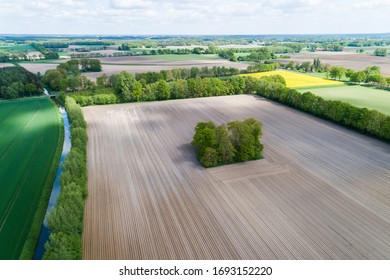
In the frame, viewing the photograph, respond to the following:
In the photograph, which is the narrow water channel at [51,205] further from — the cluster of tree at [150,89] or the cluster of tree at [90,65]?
the cluster of tree at [90,65]

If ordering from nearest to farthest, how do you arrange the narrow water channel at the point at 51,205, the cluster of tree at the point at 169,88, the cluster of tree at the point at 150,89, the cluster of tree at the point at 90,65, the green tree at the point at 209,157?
1. the narrow water channel at the point at 51,205
2. the green tree at the point at 209,157
3. the cluster of tree at the point at 150,89
4. the cluster of tree at the point at 169,88
5. the cluster of tree at the point at 90,65

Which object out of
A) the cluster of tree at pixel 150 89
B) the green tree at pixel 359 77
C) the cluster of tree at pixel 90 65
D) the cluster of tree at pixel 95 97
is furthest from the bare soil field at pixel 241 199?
the cluster of tree at pixel 90 65

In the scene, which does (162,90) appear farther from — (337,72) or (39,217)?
(337,72)

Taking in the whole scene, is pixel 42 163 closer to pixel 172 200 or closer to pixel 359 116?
pixel 172 200

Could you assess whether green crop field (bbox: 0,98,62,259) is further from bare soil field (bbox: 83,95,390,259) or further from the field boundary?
bare soil field (bbox: 83,95,390,259)

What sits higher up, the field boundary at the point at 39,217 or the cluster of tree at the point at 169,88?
the cluster of tree at the point at 169,88
